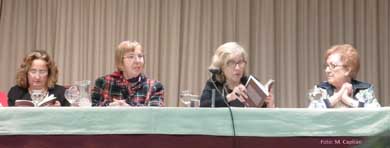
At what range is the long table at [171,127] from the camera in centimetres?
225

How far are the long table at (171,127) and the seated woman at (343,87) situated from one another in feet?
1.43

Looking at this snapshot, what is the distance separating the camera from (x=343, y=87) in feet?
9.37

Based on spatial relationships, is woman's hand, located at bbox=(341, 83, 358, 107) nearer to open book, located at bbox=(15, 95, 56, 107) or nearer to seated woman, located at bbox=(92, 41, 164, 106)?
seated woman, located at bbox=(92, 41, 164, 106)

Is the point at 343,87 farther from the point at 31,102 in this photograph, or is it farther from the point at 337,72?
the point at 31,102

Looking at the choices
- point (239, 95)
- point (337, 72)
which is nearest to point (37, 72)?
point (239, 95)

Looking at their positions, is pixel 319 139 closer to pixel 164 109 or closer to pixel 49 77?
pixel 164 109

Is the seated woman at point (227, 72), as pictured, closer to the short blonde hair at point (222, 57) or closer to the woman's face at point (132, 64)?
the short blonde hair at point (222, 57)

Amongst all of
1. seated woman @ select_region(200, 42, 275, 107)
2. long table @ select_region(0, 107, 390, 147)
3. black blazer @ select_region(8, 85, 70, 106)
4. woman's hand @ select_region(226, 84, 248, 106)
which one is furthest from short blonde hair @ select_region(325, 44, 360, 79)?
black blazer @ select_region(8, 85, 70, 106)

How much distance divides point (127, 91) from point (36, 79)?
1.66 ft

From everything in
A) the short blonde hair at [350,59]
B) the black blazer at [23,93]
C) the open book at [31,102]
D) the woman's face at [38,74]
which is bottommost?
the open book at [31,102]

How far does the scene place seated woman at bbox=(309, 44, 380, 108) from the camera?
110 inches

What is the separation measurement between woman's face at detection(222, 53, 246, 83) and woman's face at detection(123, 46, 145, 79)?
42 centimetres

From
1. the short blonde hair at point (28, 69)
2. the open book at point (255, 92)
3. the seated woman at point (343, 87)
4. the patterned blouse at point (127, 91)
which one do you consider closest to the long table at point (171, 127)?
the open book at point (255, 92)

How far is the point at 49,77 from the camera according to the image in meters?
3.19
